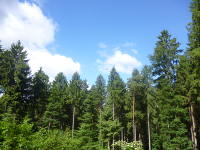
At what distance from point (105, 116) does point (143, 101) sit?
7.30 meters

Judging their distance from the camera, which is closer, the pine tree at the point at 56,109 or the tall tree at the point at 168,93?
the tall tree at the point at 168,93

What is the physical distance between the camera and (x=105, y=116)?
36.0 m

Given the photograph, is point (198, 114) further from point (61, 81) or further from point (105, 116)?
point (61, 81)

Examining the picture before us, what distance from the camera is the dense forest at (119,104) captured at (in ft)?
51.3

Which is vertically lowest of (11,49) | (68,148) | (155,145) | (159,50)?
(155,145)

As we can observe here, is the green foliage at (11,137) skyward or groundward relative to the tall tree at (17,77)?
groundward

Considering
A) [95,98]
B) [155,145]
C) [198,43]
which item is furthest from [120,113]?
[198,43]

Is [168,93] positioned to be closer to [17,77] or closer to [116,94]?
[116,94]

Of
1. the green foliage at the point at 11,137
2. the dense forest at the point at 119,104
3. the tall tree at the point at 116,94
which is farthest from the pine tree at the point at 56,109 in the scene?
the green foliage at the point at 11,137

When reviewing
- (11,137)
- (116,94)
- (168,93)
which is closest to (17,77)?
(116,94)

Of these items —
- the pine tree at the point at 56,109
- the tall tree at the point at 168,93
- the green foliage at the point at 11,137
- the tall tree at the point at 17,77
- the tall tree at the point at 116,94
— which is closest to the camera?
the green foliage at the point at 11,137

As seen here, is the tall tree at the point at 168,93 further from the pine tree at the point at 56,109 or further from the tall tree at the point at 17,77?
the pine tree at the point at 56,109

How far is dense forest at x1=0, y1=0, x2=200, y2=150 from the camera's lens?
15633 millimetres

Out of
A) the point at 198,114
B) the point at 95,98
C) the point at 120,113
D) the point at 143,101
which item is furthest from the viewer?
the point at 95,98
